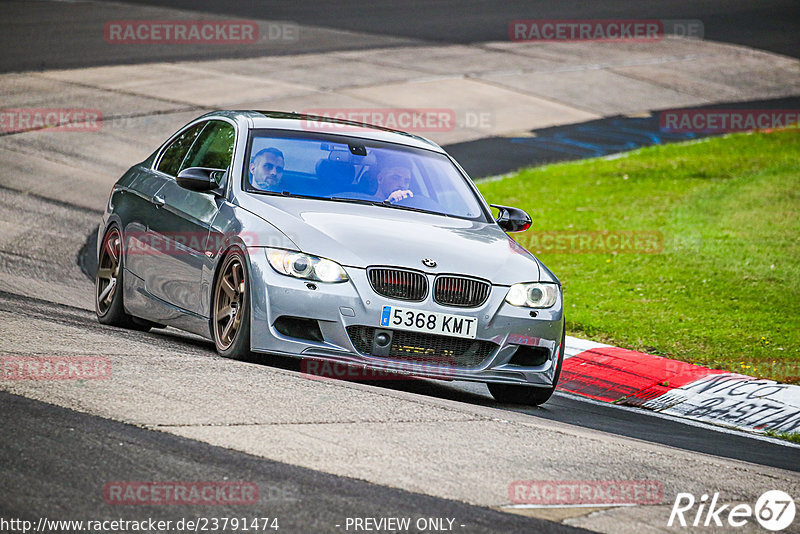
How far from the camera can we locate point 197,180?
319 inches

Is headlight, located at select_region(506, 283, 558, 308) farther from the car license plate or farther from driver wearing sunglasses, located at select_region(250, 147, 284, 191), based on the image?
driver wearing sunglasses, located at select_region(250, 147, 284, 191)

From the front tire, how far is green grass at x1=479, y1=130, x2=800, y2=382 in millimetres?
4293

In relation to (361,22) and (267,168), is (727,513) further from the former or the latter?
(361,22)

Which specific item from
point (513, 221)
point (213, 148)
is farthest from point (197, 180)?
point (513, 221)

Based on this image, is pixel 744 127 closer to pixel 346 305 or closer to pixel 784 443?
pixel 784 443

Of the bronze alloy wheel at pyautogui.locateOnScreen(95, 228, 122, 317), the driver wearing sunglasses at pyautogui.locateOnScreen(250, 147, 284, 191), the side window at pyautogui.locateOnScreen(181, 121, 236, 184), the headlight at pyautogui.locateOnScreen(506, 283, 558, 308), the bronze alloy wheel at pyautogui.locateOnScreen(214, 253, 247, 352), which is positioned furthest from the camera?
the bronze alloy wheel at pyautogui.locateOnScreen(95, 228, 122, 317)

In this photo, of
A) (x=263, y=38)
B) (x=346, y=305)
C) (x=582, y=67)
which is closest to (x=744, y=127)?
(x=582, y=67)

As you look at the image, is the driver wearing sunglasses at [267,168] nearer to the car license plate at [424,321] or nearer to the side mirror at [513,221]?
the car license plate at [424,321]

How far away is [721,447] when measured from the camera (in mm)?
7629

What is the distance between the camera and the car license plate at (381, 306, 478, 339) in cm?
723

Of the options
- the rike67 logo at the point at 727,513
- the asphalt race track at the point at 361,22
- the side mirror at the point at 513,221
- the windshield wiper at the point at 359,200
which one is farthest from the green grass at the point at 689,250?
the asphalt race track at the point at 361,22

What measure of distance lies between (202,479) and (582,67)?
26474 mm

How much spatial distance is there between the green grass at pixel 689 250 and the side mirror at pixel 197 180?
13.8 ft

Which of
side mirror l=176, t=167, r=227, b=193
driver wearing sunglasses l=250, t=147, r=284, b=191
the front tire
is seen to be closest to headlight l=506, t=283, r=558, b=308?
the front tire
